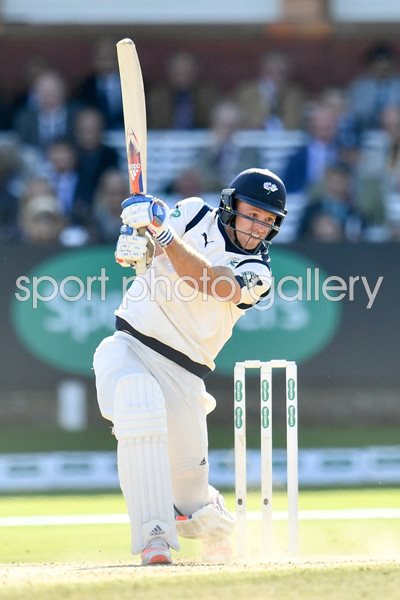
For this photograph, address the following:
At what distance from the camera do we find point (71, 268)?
894cm

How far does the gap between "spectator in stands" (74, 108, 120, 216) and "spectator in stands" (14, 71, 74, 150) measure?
11cm

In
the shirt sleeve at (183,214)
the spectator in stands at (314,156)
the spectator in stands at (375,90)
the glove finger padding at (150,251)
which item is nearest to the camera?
the glove finger padding at (150,251)

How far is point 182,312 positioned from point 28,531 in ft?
5.80

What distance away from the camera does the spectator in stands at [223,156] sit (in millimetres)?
9656

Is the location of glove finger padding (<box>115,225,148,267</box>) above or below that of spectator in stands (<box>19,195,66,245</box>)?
below

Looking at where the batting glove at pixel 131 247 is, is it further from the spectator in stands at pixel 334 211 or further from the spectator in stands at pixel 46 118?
the spectator in stands at pixel 46 118

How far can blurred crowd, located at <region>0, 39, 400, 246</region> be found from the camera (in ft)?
30.7

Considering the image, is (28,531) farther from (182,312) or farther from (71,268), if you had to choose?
(71,268)

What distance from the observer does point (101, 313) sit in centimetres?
894

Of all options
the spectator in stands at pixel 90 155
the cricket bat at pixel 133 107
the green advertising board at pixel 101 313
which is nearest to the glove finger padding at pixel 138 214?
the cricket bat at pixel 133 107

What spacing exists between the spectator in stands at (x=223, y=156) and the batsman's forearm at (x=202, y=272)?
461 cm

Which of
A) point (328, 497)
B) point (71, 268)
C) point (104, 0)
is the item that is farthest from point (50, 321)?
point (104, 0)

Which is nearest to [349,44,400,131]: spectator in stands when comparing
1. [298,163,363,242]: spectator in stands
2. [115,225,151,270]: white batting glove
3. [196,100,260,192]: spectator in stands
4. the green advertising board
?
[298,163,363,242]: spectator in stands

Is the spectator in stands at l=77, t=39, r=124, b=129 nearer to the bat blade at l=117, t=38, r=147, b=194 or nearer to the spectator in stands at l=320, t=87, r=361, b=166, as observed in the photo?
the spectator in stands at l=320, t=87, r=361, b=166
